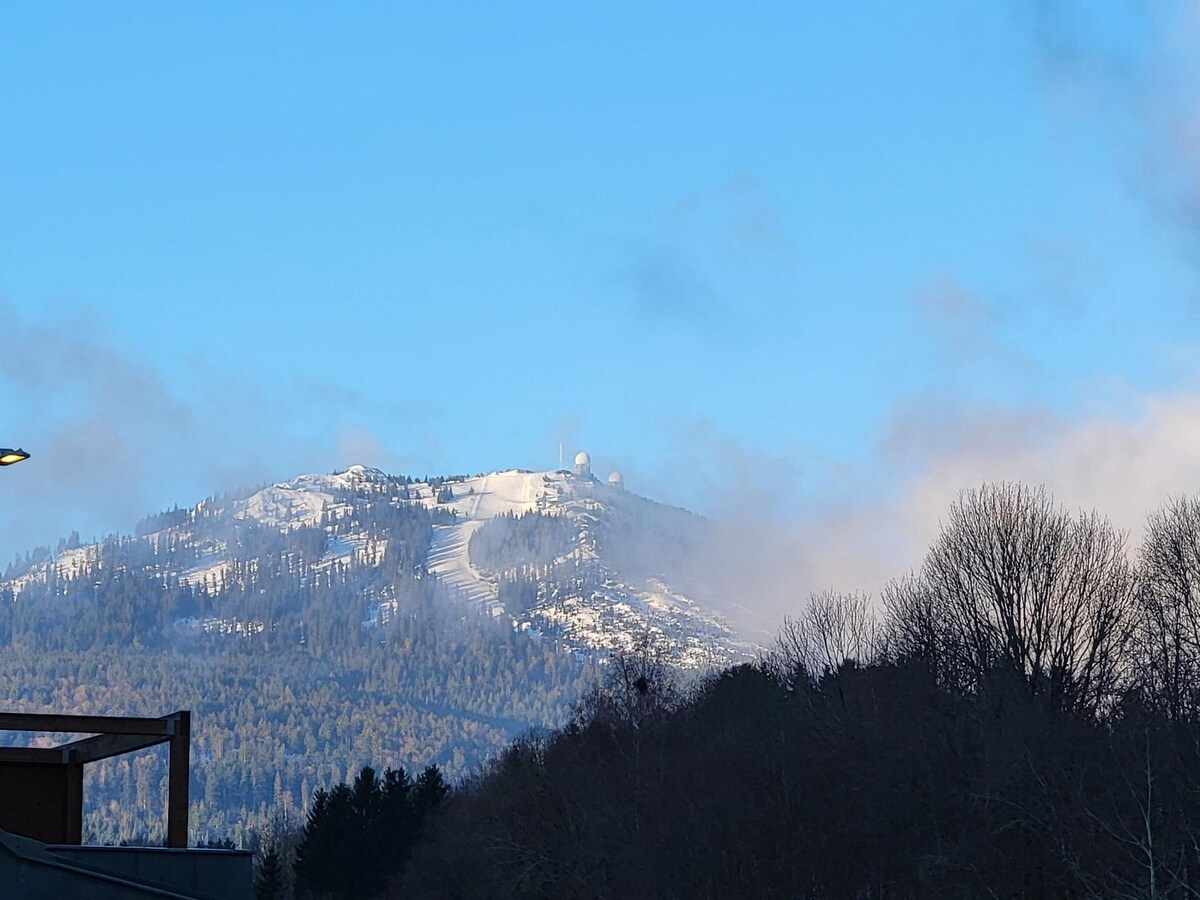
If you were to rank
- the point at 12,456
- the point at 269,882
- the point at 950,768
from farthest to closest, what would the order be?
the point at 269,882
the point at 950,768
the point at 12,456

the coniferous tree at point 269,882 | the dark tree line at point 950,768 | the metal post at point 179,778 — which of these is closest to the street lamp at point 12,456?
the metal post at point 179,778

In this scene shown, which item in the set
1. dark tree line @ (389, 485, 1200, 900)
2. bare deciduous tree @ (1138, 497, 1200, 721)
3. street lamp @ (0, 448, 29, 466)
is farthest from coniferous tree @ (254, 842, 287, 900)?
street lamp @ (0, 448, 29, 466)

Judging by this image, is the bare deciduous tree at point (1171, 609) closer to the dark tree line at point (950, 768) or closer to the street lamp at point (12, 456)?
the dark tree line at point (950, 768)

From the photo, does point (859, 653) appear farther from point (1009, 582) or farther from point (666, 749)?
point (666, 749)

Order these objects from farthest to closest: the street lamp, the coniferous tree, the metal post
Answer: the coniferous tree
the metal post
the street lamp

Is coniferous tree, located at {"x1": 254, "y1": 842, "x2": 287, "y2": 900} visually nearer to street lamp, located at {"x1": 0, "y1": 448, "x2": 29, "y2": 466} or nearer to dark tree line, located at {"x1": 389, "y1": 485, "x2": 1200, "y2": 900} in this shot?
dark tree line, located at {"x1": 389, "y1": 485, "x2": 1200, "y2": 900}

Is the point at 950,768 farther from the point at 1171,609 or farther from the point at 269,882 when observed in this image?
the point at 269,882

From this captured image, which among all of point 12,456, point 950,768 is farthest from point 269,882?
point 12,456

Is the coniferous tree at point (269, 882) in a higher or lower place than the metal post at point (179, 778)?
lower

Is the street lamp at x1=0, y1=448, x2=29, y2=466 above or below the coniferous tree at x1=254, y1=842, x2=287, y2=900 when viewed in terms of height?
above

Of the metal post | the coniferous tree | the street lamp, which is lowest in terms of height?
the coniferous tree

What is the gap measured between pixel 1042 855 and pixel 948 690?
13.7 m

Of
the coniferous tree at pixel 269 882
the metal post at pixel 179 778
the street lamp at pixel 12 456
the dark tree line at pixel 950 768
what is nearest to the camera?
the street lamp at pixel 12 456

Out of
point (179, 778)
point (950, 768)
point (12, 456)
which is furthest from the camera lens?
point (950, 768)
